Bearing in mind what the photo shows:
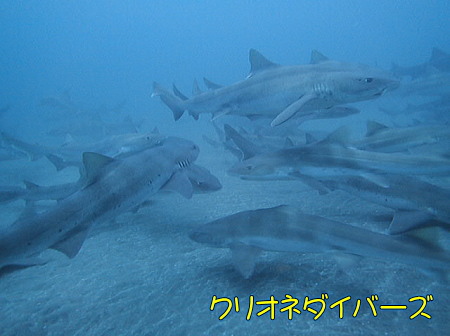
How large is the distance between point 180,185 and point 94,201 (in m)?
1.47

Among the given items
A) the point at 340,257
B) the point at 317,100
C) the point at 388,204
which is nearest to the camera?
the point at 340,257

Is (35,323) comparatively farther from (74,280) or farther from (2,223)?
(2,223)

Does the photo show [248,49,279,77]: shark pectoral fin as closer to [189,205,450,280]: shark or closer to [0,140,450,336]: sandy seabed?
[0,140,450,336]: sandy seabed

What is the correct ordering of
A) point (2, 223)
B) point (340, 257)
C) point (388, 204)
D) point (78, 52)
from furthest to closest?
point (78, 52), point (2, 223), point (388, 204), point (340, 257)

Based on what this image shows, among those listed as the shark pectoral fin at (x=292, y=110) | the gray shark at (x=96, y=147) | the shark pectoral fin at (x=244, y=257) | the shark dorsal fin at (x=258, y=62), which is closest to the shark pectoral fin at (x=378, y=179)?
the shark pectoral fin at (x=292, y=110)

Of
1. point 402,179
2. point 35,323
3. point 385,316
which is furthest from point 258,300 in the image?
point 402,179

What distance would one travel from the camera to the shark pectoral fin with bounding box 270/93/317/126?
4.79 m

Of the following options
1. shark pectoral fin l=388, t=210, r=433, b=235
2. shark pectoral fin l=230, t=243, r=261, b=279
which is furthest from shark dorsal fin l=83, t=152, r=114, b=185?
shark pectoral fin l=388, t=210, r=433, b=235

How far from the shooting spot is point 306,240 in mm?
3598

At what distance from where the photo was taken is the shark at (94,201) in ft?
11.5

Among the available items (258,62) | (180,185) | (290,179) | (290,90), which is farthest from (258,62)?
(180,185)

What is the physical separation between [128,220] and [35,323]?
356 centimetres

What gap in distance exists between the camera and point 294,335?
2.96m

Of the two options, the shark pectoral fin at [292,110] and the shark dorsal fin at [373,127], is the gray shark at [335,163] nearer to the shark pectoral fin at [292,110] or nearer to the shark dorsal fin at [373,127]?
the shark pectoral fin at [292,110]
